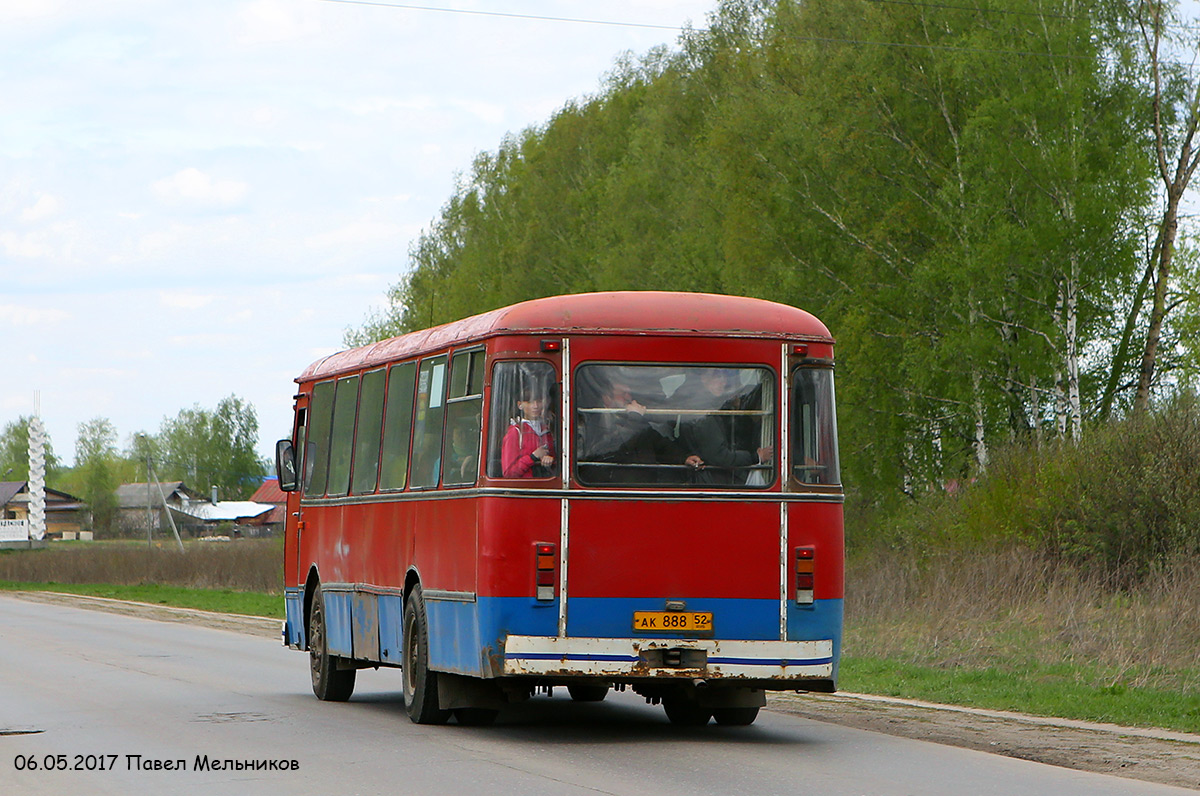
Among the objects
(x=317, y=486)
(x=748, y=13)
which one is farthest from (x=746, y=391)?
(x=748, y=13)

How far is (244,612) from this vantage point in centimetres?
3944

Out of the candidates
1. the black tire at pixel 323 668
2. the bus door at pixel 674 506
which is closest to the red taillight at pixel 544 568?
the bus door at pixel 674 506

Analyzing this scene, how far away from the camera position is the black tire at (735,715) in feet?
46.9

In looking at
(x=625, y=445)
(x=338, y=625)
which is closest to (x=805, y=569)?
(x=625, y=445)

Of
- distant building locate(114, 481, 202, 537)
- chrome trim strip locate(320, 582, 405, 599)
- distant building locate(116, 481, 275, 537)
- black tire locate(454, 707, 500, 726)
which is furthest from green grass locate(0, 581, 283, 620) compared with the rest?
distant building locate(114, 481, 202, 537)

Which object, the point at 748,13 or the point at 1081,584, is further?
the point at 748,13

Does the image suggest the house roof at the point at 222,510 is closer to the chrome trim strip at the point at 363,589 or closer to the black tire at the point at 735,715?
the chrome trim strip at the point at 363,589

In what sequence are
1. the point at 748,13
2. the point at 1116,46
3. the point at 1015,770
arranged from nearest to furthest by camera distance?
1. the point at 1015,770
2. the point at 1116,46
3. the point at 748,13

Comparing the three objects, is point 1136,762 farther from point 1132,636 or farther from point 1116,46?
point 1116,46

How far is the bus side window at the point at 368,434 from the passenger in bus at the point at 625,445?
355 centimetres

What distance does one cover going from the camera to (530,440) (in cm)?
1280

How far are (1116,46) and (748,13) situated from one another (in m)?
18.1

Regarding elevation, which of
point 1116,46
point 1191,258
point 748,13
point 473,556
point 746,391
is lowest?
point 473,556

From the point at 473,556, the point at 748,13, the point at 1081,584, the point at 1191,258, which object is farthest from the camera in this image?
the point at 748,13
